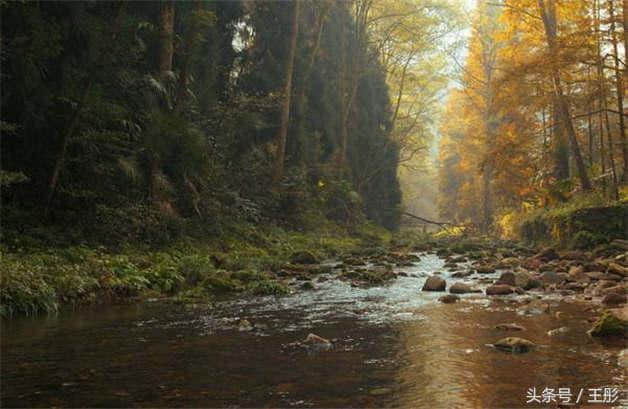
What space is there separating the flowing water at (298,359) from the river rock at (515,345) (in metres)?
0.08

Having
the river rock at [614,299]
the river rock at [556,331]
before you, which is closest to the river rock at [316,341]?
the river rock at [556,331]

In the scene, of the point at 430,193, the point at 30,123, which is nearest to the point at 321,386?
the point at 30,123

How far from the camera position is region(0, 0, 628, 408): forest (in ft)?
13.5

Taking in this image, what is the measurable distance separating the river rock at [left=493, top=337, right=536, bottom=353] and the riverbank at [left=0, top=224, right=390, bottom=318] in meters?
4.42

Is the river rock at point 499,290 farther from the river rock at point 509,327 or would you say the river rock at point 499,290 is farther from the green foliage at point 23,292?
the green foliage at point 23,292

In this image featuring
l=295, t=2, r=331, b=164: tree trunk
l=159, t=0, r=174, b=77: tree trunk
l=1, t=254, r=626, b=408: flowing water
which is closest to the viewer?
l=1, t=254, r=626, b=408: flowing water

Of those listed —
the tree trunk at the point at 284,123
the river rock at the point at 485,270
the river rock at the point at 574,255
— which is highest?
the tree trunk at the point at 284,123

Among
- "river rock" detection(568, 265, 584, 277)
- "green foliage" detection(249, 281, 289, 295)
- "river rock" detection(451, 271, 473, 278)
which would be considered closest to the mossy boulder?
"river rock" detection(568, 265, 584, 277)

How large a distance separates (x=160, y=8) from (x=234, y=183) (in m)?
6.02

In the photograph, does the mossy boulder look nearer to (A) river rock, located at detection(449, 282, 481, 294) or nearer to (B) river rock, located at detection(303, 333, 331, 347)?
(B) river rock, located at detection(303, 333, 331, 347)

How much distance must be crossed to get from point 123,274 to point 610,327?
22.0 ft

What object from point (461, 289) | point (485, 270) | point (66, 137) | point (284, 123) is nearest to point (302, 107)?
point (284, 123)

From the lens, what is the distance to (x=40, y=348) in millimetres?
4945

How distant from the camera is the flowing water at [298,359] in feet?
11.9
